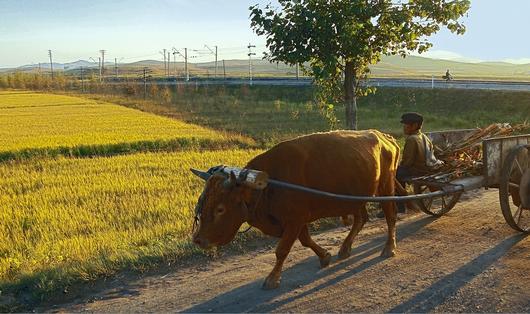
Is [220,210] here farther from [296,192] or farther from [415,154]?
[415,154]

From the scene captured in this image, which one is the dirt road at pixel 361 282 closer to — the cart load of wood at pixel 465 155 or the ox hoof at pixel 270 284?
the ox hoof at pixel 270 284

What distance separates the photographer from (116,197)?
10.8 metres

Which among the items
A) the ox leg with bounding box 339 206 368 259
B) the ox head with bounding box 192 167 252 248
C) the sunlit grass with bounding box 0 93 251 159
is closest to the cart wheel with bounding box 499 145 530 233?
the ox leg with bounding box 339 206 368 259

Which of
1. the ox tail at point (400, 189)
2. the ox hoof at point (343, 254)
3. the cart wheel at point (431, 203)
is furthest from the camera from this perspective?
the cart wheel at point (431, 203)

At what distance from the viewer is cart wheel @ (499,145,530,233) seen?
6754mm

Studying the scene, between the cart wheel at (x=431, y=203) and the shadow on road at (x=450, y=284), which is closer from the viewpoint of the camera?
the shadow on road at (x=450, y=284)

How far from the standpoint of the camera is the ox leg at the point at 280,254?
17.9 ft

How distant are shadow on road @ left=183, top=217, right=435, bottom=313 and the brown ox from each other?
139 millimetres

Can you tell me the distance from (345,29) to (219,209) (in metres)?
6.50

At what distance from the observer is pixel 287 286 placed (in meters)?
5.53

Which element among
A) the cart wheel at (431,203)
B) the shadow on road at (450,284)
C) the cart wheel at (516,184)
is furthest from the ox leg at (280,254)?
the cart wheel at (431,203)

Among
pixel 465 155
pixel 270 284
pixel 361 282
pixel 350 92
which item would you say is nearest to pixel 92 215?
pixel 270 284

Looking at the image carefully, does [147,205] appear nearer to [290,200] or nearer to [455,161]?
[290,200]

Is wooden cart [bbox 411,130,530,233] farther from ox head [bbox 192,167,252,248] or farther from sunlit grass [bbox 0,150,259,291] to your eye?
sunlit grass [bbox 0,150,259,291]
